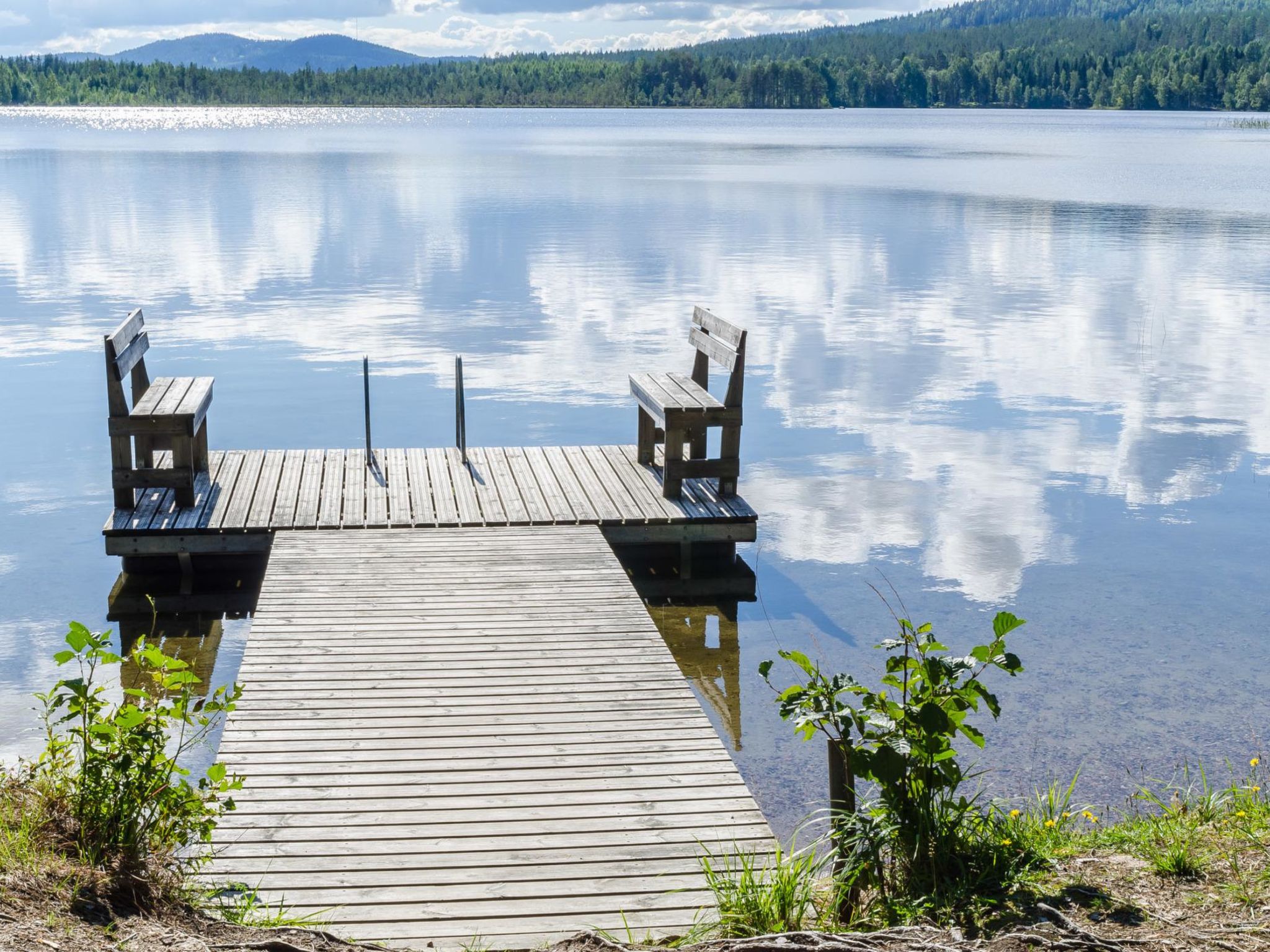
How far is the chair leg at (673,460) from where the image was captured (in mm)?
9656

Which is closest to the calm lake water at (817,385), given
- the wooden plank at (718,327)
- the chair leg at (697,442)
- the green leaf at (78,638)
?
the chair leg at (697,442)

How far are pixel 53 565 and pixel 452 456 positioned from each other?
3.05 metres

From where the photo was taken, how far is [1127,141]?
83.2 meters

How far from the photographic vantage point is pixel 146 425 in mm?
8969

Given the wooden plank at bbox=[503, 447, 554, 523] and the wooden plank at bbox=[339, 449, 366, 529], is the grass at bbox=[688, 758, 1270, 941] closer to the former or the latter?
the wooden plank at bbox=[503, 447, 554, 523]

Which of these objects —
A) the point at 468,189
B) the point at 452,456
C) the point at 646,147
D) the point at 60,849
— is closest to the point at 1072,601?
the point at 452,456

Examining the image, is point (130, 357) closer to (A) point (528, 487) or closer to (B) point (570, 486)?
(A) point (528, 487)

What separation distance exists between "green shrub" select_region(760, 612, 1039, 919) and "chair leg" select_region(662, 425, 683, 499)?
17.7 ft

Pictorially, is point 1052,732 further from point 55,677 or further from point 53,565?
point 53,565

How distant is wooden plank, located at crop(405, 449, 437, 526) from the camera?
9.34m

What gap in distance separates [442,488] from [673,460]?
1.73 m

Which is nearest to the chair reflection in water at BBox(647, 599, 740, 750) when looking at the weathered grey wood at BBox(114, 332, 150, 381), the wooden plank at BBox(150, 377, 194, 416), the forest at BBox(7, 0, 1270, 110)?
the wooden plank at BBox(150, 377, 194, 416)

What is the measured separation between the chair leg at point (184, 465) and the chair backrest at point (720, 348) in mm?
3654

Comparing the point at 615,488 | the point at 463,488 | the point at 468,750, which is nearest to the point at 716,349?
the point at 615,488
